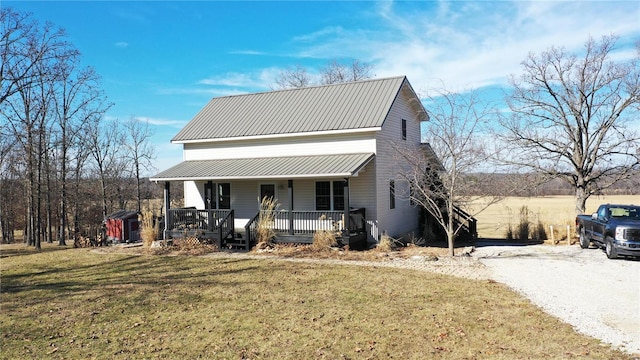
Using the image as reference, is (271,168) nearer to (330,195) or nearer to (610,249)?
(330,195)

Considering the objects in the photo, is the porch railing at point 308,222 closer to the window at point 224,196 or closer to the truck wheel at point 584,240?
the window at point 224,196

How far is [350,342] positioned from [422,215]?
1656 cm

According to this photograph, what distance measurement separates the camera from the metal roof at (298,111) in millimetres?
18484

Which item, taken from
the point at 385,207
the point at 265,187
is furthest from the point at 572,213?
the point at 265,187

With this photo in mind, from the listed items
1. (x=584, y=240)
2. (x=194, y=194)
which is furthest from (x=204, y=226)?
(x=584, y=240)

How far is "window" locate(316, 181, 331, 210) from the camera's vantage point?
59.9 ft

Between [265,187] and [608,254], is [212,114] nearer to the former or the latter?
[265,187]

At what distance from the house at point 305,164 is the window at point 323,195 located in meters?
0.04

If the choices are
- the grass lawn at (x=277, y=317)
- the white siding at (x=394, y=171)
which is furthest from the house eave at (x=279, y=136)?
the grass lawn at (x=277, y=317)

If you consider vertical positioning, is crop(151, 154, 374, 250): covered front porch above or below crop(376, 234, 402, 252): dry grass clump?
above

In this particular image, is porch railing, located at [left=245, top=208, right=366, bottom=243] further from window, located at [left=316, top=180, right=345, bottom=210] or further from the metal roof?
the metal roof

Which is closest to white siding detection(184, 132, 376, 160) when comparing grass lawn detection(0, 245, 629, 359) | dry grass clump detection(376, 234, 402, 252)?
dry grass clump detection(376, 234, 402, 252)

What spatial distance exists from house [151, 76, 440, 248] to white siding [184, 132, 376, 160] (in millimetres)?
44

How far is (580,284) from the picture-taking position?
1067cm
